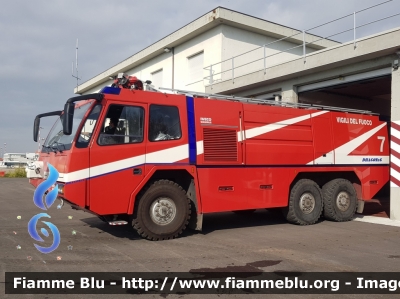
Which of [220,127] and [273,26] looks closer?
[220,127]

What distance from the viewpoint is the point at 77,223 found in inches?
377

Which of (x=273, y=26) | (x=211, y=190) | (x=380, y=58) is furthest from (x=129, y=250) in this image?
(x=273, y=26)

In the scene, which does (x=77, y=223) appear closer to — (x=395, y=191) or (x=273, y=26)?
(x=395, y=191)

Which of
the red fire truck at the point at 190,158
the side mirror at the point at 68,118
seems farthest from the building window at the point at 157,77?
the side mirror at the point at 68,118

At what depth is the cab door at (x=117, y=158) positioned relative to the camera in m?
7.00

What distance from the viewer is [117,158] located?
23.5 feet

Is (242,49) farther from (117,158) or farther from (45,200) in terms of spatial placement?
(45,200)

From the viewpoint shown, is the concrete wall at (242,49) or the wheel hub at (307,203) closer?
the wheel hub at (307,203)

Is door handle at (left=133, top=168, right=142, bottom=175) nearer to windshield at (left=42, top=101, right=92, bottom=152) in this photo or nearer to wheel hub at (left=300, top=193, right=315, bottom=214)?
windshield at (left=42, top=101, right=92, bottom=152)

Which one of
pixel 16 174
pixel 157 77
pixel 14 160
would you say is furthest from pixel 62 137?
pixel 14 160

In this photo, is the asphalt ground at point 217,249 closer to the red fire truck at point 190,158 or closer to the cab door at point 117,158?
the red fire truck at point 190,158

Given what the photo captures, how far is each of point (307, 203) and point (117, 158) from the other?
199 inches

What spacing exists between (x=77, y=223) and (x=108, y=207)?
2944 mm

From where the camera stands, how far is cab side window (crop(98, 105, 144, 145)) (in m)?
7.20
